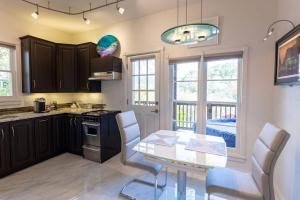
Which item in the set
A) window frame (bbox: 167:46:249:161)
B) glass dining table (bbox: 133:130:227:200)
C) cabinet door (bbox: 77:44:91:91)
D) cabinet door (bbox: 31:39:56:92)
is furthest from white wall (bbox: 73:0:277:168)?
cabinet door (bbox: 31:39:56:92)

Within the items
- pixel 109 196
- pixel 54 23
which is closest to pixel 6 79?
pixel 54 23

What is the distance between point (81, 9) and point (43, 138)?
2.53 meters

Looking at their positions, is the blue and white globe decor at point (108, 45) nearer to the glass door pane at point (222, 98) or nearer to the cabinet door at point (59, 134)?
the cabinet door at point (59, 134)

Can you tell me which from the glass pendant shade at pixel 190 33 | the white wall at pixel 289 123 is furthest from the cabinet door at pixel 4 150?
the white wall at pixel 289 123

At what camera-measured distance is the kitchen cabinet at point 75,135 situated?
11.4 ft

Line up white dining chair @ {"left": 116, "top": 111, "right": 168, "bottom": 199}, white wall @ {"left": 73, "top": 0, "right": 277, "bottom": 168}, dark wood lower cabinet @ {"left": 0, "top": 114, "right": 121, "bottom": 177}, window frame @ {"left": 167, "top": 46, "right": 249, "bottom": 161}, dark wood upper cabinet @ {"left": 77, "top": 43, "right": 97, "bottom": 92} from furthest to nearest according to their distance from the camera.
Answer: dark wood upper cabinet @ {"left": 77, "top": 43, "right": 97, "bottom": 92}
dark wood lower cabinet @ {"left": 0, "top": 114, "right": 121, "bottom": 177}
window frame @ {"left": 167, "top": 46, "right": 249, "bottom": 161}
white wall @ {"left": 73, "top": 0, "right": 277, "bottom": 168}
white dining chair @ {"left": 116, "top": 111, "right": 168, "bottom": 199}

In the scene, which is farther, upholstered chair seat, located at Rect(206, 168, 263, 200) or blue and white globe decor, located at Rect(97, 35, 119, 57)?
blue and white globe decor, located at Rect(97, 35, 119, 57)

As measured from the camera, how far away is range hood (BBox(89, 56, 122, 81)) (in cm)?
348

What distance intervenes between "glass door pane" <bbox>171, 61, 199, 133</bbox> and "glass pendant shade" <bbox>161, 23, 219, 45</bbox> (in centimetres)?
128

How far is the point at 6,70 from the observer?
3.28 meters

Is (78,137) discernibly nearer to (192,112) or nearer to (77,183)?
(77,183)

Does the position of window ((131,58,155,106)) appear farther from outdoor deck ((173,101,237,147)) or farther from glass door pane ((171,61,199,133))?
outdoor deck ((173,101,237,147))

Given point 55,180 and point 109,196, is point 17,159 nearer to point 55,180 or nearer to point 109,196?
point 55,180

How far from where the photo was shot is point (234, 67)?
272 centimetres
